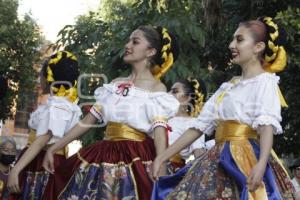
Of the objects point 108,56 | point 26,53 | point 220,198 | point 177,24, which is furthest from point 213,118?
point 26,53

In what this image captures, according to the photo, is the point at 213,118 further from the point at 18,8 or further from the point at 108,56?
the point at 18,8

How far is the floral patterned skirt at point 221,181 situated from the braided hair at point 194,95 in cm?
269

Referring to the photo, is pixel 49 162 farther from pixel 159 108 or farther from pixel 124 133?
pixel 159 108

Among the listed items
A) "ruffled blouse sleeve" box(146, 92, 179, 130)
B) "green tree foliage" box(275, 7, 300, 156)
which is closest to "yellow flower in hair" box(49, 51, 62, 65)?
"ruffled blouse sleeve" box(146, 92, 179, 130)

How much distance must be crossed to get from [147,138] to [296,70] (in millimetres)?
5350

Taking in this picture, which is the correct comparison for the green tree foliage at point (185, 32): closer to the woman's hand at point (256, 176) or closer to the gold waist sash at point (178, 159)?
the gold waist sash at point (178, 159)

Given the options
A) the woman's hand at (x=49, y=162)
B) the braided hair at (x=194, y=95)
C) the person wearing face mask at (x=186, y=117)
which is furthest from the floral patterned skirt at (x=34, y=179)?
the braided hair at (x=194, y=95)

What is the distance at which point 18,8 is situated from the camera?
54.8 feet

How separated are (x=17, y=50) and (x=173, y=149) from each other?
12540mm

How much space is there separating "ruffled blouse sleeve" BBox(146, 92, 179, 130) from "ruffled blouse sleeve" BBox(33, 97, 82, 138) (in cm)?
100

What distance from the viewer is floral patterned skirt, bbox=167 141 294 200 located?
3854 millimetres

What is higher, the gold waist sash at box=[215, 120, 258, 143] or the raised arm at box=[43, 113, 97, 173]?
the gold waist sash at box=[215, 120, 258, 143]

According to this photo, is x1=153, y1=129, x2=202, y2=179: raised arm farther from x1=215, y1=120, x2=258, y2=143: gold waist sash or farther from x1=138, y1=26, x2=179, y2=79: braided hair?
x1=138, y1=26, x2=179, y2=79: braided hair

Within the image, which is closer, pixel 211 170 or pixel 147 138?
pixel 211 170
